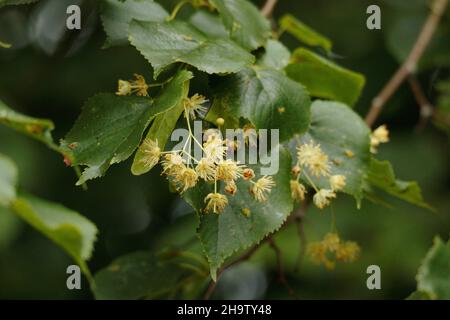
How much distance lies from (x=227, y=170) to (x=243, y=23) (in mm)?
406

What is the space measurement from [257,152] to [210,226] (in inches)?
6.9

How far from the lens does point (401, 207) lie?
297cm

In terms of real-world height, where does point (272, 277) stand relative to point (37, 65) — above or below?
below

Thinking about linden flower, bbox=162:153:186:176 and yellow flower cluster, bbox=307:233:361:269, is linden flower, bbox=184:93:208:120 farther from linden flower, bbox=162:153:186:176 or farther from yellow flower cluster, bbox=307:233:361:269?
yellow flower cluster, bbox=307:233:361:269

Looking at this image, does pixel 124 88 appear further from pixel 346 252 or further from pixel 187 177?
pixel 346 252

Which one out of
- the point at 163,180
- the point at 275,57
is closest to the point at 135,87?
the point at 275,57

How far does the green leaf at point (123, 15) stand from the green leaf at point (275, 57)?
0.78ft

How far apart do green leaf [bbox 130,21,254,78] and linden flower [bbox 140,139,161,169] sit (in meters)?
0.13

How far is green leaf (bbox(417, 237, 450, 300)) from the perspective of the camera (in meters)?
1.31

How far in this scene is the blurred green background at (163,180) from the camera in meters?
2.83

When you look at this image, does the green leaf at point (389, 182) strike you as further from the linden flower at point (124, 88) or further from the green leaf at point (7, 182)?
the green leaf at point (7, 182)
